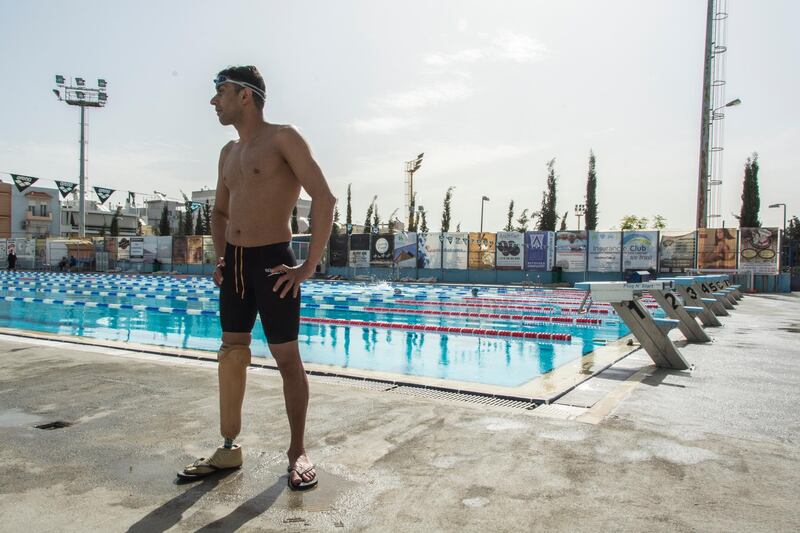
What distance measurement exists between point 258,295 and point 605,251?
24.6 meters

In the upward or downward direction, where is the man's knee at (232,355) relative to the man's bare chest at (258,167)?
downward

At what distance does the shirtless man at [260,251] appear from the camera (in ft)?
8.67

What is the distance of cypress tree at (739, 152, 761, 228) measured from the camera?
4512cm

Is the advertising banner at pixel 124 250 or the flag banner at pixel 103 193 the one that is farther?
the flag banner at pixel 103 193

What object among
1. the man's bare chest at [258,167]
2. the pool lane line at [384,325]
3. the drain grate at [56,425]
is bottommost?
the pool lane line at [384,325]

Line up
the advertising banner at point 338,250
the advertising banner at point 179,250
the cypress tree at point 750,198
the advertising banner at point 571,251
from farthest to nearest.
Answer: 1. the cypress tree at point 750,198
2. the advertising banner at point 179,250
3. the advertising banner at point 338,250
4. the advertising banner at point 571,251

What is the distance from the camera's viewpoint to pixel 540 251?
1040 inches

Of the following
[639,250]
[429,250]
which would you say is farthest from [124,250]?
[639,250]

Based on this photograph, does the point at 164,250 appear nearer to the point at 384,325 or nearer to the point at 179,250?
the point at 179,250

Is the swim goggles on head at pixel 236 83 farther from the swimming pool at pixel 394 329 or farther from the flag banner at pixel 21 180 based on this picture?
the flag banner at pixel 21 180

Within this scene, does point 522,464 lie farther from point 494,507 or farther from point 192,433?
point 192,433

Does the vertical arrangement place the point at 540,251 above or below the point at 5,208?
below

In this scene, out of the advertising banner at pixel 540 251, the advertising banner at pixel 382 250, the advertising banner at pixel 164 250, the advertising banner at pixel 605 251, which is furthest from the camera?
the advertising banner at pixel 164 250

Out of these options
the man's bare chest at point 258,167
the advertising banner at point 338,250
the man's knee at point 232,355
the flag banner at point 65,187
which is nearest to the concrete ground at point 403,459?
the man's knee at point 232,355
